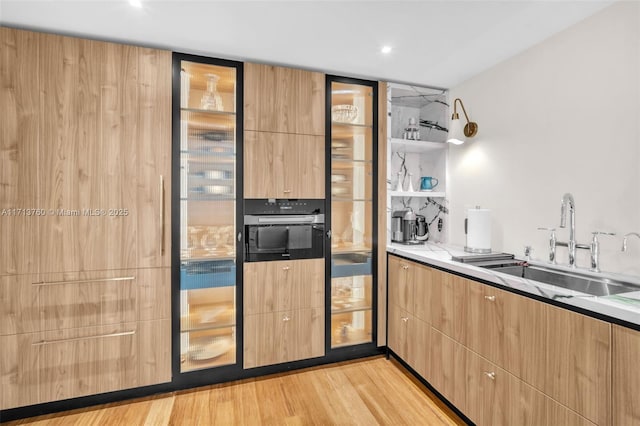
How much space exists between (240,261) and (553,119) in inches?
89.6

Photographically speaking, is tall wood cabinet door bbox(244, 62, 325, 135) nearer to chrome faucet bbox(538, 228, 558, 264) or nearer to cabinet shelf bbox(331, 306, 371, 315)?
cabinet shelf bbox(331, 306, 371, 315)

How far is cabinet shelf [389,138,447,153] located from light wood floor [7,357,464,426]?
1.89 metres

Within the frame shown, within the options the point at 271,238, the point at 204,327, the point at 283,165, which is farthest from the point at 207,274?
the point at 283,165

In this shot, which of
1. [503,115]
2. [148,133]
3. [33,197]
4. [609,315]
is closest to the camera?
[609,315]

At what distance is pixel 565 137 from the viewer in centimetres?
194

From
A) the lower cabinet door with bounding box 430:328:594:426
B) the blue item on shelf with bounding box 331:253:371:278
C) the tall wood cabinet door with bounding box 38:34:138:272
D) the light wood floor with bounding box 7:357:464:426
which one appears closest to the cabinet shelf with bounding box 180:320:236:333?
the light wood floor with bounding box 7:357:464:426

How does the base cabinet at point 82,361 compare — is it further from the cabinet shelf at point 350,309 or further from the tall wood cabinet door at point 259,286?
the cabinet shelf at point 350,309

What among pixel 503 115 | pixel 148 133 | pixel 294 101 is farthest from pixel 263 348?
pixel 503 115

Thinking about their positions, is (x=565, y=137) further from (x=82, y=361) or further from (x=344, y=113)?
(x=82, y=361)

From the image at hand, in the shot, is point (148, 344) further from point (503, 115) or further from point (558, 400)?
point (503, 115)

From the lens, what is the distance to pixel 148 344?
2.16 meters

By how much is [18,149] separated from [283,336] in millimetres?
2092

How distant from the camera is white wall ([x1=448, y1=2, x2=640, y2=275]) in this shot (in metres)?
1.65

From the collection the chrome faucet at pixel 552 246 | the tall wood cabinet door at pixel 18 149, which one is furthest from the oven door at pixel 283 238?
the chrome faucet at pixel 552 246
